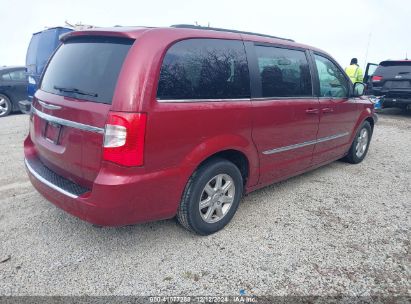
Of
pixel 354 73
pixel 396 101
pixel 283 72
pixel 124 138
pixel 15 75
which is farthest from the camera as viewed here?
pixel 354 73

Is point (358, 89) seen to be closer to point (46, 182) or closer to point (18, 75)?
point (46, 182)

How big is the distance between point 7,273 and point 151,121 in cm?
157

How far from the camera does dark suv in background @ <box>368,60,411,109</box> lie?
908 centimetres

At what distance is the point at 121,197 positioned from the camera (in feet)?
7.16

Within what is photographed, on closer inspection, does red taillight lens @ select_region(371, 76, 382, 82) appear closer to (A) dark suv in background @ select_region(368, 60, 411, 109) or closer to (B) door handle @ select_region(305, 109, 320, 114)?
(A) dark suv in background @ select_region(368, 60, 411, 109)

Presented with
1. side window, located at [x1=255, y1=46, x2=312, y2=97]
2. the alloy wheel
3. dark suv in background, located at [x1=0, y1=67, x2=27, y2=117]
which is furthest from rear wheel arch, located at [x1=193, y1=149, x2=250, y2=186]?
dark suv in background, located at [x1=0, y1=67, x2=27, y2=117]

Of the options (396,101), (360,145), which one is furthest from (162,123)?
(396,101)

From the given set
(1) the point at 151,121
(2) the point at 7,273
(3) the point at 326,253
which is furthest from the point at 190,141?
(2) the point at 7,273

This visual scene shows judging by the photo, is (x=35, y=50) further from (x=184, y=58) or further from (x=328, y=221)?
(x=328, y=221)

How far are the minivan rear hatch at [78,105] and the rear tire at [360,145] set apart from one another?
4018 mm

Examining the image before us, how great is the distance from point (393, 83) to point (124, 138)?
971 centimetres

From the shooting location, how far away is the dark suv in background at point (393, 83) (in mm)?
9078

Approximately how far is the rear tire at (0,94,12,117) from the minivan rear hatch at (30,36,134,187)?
7.21m

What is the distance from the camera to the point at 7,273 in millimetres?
2316
